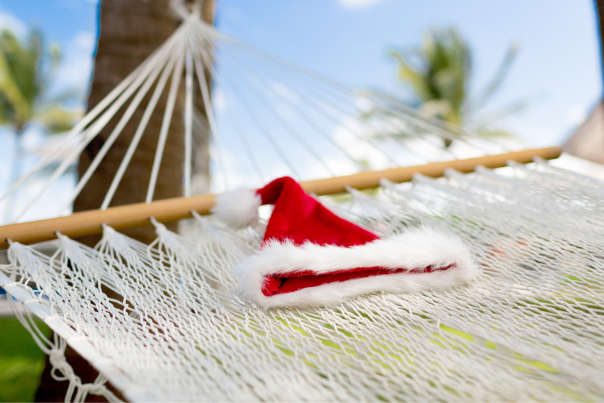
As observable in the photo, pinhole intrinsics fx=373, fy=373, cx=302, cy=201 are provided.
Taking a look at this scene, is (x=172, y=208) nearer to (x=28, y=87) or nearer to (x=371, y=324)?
(x=371, y=324)

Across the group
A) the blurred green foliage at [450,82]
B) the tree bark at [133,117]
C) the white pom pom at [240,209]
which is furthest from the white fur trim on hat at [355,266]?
the blurred green foliage at [450,82]

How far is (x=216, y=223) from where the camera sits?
71 cm

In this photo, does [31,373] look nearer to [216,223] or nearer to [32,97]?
[216,223]

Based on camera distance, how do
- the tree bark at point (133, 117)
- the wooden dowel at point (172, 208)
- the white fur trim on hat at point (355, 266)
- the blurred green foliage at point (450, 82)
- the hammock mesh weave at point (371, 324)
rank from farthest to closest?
the blurred green foliage at point (450, 82)
the tree bark at point (133, 117)
the wooden dowel at point (172, 208)
the white fur trim on hat at point (355, 266)
the hammock mesh weave at point (371, 324)

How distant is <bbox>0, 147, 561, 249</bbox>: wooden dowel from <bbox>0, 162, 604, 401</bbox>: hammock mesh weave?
0.04 meters

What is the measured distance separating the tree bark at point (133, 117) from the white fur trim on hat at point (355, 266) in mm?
647

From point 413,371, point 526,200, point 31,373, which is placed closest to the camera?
point 413,371

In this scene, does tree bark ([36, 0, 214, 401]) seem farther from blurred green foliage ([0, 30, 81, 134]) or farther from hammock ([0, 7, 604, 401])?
blurred green foliage ([0, 30, 81, 134])

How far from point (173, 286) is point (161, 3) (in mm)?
1088

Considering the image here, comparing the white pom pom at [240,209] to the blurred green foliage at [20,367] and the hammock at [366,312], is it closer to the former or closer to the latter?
the hammock at [366,312]

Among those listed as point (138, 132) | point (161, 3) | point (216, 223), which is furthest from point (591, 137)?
point (161, 3)

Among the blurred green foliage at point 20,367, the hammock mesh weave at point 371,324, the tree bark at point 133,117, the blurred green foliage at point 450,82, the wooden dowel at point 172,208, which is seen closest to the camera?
the hammock mesh weave at point 371,324

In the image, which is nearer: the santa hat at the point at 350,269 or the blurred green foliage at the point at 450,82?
the santa hat at the point at 350,269

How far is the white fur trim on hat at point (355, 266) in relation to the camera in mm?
414
